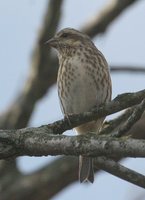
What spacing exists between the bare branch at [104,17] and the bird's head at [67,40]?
1.87 metres

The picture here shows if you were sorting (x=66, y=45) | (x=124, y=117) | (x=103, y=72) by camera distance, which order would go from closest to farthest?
(x=124, y=117) → (x=103, y=72) → (x=66, y=45)

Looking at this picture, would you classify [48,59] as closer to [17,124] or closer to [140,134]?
[17,124]

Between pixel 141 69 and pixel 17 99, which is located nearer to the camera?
pixel 141 69

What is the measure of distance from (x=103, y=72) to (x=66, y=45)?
0.73 metres

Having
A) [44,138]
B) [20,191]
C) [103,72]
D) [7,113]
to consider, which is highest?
[44,138]

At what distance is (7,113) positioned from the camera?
9.85m

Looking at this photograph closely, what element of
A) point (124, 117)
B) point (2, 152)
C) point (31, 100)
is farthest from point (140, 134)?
A: point (2, 152)

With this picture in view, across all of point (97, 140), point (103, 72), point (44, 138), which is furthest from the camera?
point (103, 72)

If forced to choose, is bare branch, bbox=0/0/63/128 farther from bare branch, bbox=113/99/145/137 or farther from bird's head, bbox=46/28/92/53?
bare branch, bbox=113/99/145/137

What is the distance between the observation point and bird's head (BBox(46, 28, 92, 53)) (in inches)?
298

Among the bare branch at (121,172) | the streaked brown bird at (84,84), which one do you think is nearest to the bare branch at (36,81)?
the streaked brown bird at (84,84)

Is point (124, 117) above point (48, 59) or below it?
above

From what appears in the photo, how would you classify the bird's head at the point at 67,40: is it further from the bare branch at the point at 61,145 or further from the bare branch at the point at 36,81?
the bare branch at the point at 61,145

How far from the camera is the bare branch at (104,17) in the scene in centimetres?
958
